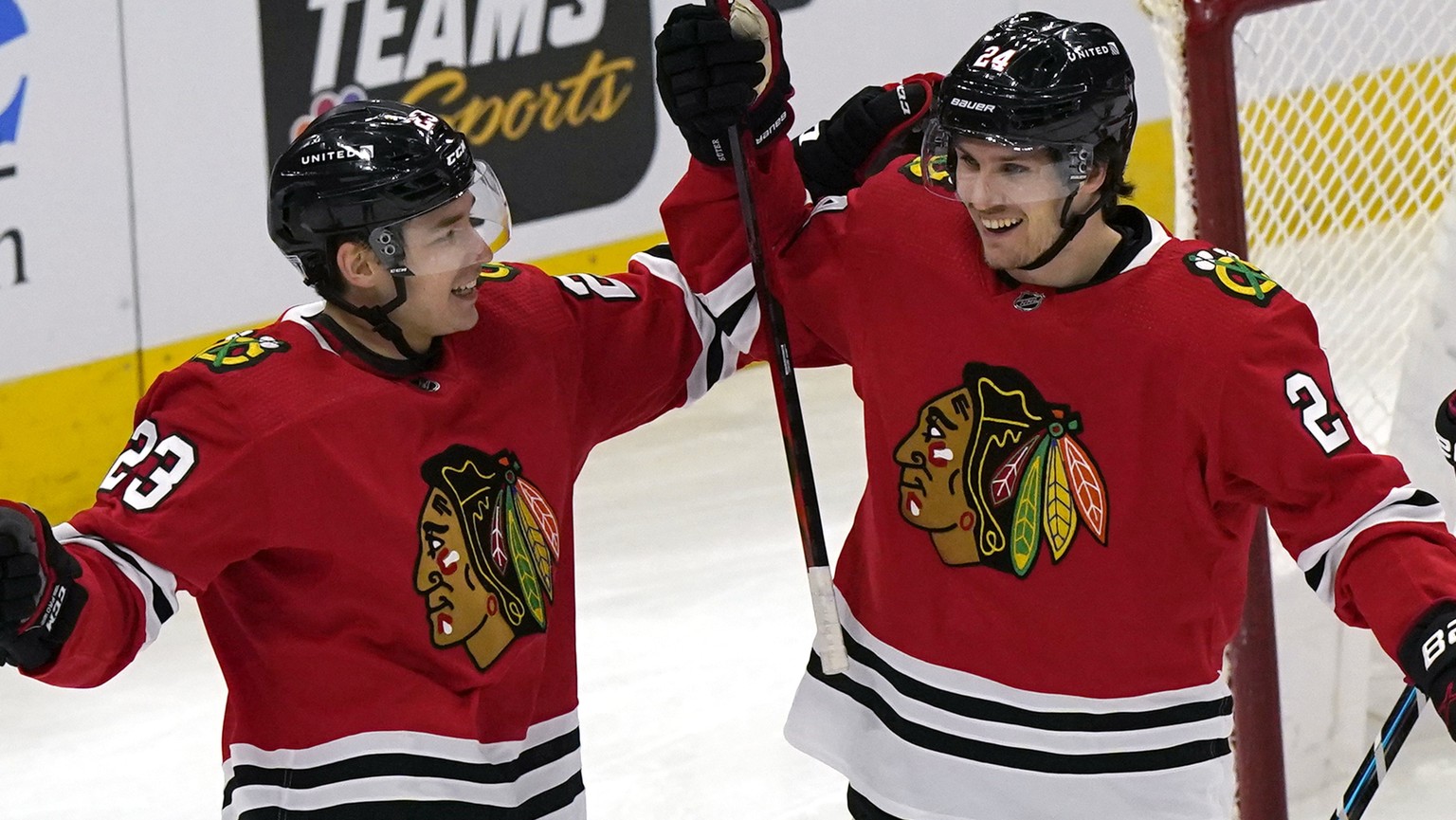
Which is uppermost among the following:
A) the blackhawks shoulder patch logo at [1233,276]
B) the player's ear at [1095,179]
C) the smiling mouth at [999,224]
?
the player's ear at [1095,179]

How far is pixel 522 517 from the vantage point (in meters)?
1.97

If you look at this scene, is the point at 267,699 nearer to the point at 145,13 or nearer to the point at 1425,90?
the point at 1425,90

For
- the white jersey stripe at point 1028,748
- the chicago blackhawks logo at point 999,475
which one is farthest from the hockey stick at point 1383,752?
the chicago blackhawks logo at point 999,475

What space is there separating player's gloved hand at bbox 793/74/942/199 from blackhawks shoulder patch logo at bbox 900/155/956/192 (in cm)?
11

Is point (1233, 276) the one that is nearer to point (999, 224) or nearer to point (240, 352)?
point (999, 224)

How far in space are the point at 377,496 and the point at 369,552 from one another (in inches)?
2.1

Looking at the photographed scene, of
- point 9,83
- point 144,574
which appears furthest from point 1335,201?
point 9,83

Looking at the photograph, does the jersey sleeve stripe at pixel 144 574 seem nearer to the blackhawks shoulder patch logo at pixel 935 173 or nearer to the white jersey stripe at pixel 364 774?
the white jersey stripe at pixel 364 774

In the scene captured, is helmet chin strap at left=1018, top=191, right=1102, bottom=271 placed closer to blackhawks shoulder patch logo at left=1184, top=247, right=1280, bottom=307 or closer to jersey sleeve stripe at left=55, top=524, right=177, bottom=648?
blackhawks shoulder patch logo at left=1184, top=247, right=1280, bottom=307

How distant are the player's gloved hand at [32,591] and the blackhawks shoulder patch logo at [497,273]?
0.58 metres

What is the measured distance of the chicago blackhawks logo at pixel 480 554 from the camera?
1909mm

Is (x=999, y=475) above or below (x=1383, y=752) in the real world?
above

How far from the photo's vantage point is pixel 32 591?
1.59 metres

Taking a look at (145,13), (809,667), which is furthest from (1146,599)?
(145,13)
